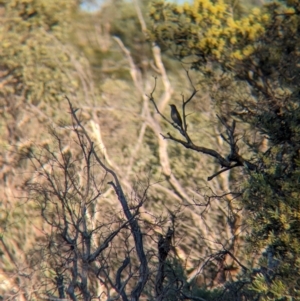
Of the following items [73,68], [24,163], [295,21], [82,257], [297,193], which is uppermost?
[73,68]

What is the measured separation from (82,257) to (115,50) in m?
7.55

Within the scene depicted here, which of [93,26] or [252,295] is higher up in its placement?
[93,26]

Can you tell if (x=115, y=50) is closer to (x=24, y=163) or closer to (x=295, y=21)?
(x=24, y=163)

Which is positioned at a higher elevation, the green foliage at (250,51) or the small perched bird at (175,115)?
the green foliage at (250,51)

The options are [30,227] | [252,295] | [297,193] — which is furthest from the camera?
[30,227]

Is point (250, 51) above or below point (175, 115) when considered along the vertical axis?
→ above

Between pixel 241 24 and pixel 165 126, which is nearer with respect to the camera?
pixel 241 24

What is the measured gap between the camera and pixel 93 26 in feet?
42.1

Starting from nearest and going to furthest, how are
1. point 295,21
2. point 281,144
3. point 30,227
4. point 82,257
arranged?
point 281,144, point 82,257, point 295,21, point 30,227

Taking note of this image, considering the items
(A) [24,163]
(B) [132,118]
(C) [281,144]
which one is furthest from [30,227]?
(C) [281,144]

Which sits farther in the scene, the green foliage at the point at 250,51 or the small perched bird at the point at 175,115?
the green foliage at the point at 250,51

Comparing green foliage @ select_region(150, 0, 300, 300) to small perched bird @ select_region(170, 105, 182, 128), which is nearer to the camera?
small perched bird @ select_region(170, 105, 182, 128)

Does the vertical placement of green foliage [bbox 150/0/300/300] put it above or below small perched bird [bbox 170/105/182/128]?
above

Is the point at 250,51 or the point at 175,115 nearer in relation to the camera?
the point at 175,115
